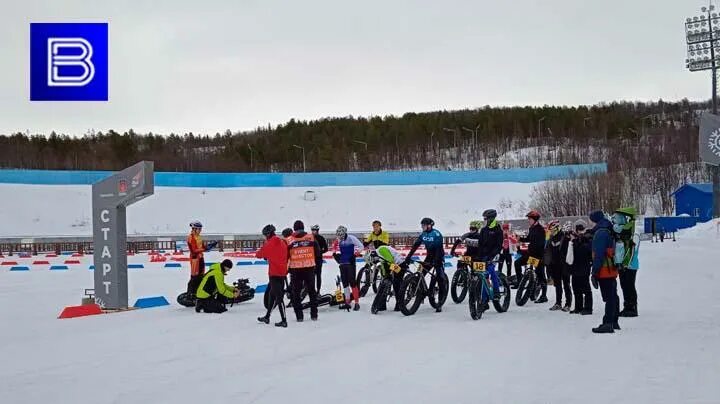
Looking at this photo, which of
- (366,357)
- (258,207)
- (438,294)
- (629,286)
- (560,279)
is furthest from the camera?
(258,207)

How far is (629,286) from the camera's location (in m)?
10.9

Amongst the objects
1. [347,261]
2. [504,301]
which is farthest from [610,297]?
[347,261]

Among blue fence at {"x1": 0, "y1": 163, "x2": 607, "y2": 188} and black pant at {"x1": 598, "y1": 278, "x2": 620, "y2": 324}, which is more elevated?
blue fence at {"x1": 0, "y1": 163, "x2": 607, "y2": 188}

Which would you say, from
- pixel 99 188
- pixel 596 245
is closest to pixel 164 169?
pixel 99 188

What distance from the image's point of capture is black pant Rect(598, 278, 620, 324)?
9.49 metres

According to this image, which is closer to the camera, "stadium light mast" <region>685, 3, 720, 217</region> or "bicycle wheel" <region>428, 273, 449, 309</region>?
"bicycle wheel" <region>428, 273, 449, 309</region>

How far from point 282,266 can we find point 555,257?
4.89m

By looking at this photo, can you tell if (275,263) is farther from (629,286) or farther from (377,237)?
(629,286)

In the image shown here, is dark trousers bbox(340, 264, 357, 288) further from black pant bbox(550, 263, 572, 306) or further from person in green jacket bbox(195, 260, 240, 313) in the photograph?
black pant bbox(550, 263, 572, 306)

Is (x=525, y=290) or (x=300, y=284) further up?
(x=300, y=284)

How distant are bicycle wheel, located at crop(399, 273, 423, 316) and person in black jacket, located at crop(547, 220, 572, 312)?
7.87 ft

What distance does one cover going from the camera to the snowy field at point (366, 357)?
257 inches

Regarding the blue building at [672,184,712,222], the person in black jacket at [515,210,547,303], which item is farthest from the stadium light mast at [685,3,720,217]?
the person in black jacket at [515,210,547,303]

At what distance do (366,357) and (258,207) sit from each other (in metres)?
51.8
